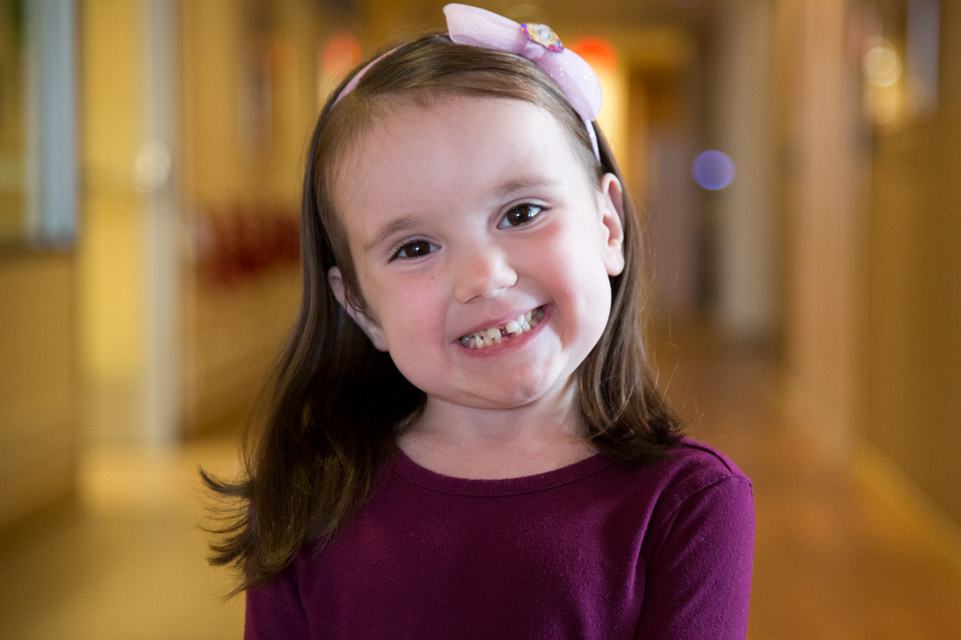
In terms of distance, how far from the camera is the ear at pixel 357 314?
90cm

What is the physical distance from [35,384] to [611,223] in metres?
2.26

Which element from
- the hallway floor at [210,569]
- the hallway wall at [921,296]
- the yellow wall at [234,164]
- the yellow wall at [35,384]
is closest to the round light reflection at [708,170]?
the yellow wall at [234,164]

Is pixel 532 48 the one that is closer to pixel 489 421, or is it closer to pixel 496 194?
pixel 496 194

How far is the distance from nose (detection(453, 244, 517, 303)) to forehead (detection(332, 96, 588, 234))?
0.04m

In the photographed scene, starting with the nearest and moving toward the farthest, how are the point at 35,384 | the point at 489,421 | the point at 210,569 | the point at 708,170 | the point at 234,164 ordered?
the point at 489,421 → the point at 210,569 → the point at 35,384 → the point at 234,164 → the point at 708,170

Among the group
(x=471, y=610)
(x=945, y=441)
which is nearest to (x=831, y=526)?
(x=945, y=441)

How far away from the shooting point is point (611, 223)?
2.90 feet

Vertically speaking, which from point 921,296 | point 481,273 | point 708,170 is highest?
point 708,170

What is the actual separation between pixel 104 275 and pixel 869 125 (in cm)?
255

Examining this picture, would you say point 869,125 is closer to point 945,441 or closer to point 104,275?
point 945,441

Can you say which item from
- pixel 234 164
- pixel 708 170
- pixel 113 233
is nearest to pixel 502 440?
pixel 113 233

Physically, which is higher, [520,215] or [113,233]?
[520,215]

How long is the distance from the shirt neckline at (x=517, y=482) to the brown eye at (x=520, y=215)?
19cm

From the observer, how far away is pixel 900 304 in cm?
284
